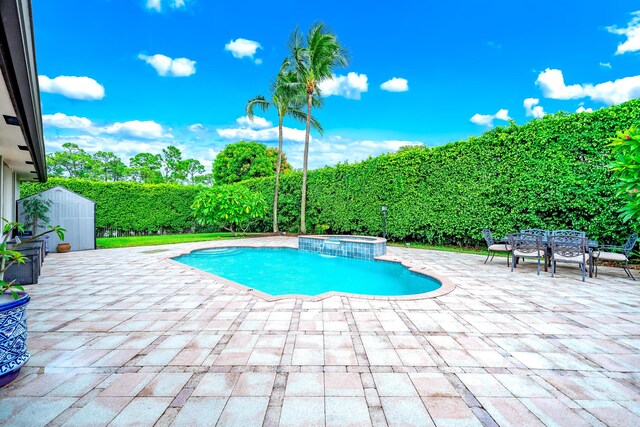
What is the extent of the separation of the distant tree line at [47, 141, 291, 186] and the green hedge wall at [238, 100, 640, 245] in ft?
48.6

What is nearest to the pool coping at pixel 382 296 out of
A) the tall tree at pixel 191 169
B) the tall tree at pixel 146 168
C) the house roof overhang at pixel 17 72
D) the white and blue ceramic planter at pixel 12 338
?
the white and blue ceramic planter at pixel 12 338

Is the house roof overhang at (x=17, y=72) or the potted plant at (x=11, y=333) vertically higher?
the house roof overhang at (x=17, y=72)

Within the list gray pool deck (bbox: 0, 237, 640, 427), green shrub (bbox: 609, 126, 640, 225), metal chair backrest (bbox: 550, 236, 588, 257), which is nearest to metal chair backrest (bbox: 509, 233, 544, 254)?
metal chair backrest (bbox: 550, 236, 588, 257)

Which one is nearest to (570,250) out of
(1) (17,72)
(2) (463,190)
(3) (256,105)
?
(2) (463,190)

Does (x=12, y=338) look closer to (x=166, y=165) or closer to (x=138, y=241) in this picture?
(x=138, y=241)

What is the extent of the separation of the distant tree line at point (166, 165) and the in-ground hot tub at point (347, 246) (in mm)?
17585

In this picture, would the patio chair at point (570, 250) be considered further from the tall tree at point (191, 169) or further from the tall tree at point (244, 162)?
the tall tree at point (191, 169)

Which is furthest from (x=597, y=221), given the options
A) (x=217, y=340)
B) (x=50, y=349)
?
(x=50, y=349)

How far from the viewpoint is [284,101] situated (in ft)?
50.9

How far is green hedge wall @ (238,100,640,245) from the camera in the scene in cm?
718

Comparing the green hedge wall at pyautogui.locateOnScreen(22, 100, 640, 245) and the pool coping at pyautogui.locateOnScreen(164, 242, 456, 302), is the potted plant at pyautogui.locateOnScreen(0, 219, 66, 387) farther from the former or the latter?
the green hedge wall at pyautogui.locateOnScreen(22, 100, 640, 245)

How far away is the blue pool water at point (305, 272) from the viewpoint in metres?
6.59

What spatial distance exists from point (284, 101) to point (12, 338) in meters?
14.9

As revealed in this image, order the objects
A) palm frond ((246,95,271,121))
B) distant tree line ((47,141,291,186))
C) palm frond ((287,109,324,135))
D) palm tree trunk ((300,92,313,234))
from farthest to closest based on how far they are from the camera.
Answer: distant tree line ((47,141,291,186))
palm frond ((287,109,324,135))
palm frond ((246,95,271,121))
palm tree trunk ((300,92,313,234))
